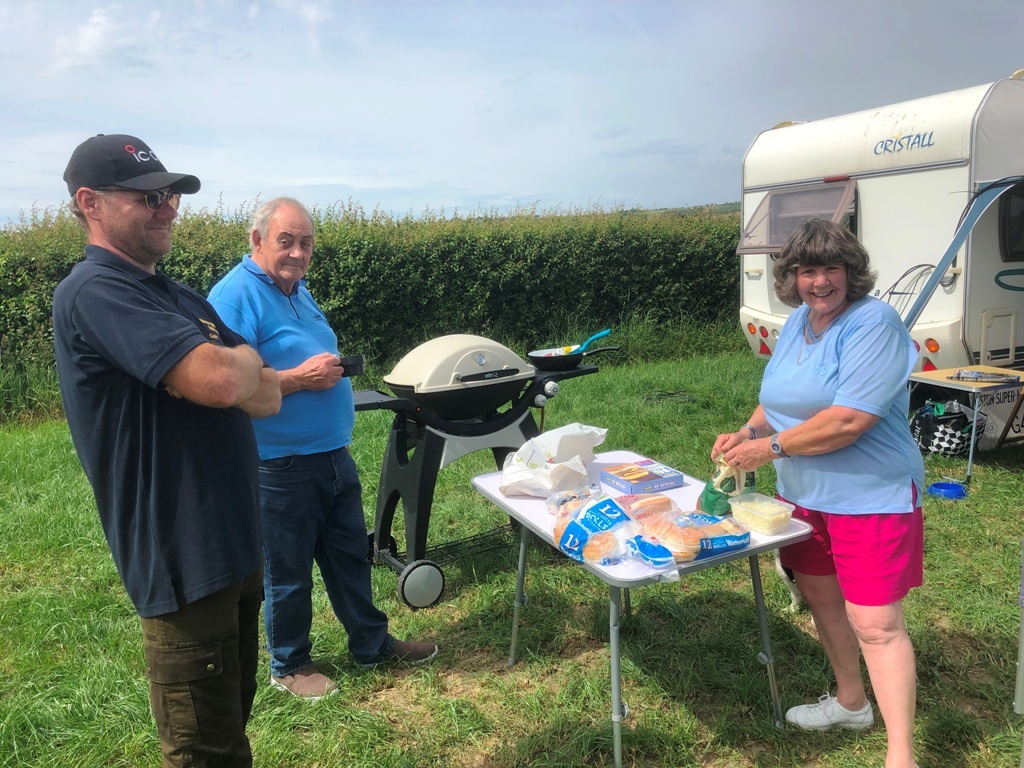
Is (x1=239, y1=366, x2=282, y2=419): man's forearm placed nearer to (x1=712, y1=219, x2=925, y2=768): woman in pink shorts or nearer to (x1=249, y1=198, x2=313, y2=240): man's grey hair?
(x1=249, y1=198, x2=313, y2=240): man's grey hair

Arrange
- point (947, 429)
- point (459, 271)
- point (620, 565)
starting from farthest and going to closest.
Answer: point (459, 271)
point (947, 429)
point (620, 565)

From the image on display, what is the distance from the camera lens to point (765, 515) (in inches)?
84.9

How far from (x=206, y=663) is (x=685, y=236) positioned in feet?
32.6

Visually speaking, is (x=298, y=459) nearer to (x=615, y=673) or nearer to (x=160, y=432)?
(x=160, y=432)

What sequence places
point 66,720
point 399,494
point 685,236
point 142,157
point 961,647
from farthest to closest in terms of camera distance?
1. point 685,236
2. point 399,494
3. point 961,647
4. point 66,720
5. point 142,157

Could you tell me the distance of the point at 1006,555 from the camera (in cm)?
380

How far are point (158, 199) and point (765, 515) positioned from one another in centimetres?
185

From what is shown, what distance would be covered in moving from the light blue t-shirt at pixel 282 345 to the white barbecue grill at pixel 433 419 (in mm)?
581

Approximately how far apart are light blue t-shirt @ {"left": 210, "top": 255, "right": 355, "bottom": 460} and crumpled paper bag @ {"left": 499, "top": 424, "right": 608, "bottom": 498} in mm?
705

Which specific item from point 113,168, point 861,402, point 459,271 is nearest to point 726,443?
point 861,402

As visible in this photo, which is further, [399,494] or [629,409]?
[629,409]

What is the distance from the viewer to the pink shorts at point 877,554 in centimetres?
210

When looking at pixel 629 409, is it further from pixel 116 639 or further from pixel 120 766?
pixel 120 766

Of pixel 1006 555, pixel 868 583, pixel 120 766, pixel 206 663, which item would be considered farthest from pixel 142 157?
pixel 1006 555
